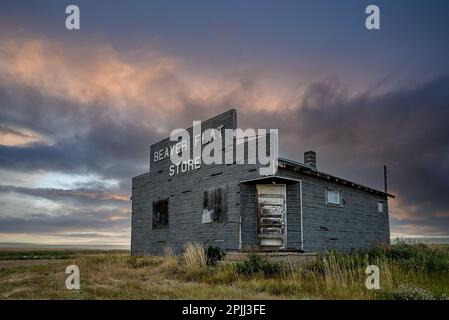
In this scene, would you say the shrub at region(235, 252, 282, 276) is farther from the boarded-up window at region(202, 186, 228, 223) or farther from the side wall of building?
the boarded-up window at region(202, 186, 228, 223)

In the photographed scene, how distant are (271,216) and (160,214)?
7636mm

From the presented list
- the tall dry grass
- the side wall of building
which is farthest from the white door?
the tall dry grass

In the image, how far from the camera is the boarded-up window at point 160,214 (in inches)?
845

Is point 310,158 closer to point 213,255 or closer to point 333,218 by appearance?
point 333,218

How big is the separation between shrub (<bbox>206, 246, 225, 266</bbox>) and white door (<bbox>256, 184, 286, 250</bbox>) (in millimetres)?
1775

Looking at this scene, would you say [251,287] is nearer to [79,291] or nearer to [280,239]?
[79,291]

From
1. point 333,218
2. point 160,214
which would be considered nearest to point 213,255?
point 333,218

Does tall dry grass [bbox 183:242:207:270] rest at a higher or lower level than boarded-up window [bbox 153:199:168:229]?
lower

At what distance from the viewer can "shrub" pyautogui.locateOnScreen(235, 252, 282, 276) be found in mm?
12516

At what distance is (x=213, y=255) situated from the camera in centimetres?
1561

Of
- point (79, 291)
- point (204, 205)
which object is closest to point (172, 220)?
point (204, 205)

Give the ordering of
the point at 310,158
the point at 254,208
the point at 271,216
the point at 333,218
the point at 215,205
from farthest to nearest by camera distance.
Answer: the point at 310,158 < the point at 333,218 < the point at 215,205 < the point at 254,208 < the point at 271,216

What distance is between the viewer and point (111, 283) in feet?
37.5

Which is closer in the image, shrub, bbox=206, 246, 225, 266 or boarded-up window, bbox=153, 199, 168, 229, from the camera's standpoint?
shrub, bbox=206, 246, 225, 266
